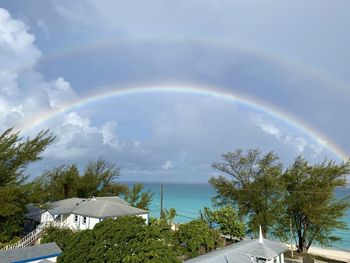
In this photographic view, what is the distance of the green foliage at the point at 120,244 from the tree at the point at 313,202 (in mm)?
28854

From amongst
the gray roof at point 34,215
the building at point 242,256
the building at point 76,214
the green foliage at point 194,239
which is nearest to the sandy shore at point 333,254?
the green foliage at point 194,239

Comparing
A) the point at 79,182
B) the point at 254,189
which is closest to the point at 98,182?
the point at 79,182

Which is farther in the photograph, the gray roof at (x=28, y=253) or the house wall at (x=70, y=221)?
the house wall at (x=70, y=221)

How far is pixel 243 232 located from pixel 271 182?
8814mm

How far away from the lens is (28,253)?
2328cm

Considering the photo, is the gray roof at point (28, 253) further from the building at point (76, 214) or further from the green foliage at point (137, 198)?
the green foliage at point (137, 198)

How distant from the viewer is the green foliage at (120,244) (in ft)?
53.4

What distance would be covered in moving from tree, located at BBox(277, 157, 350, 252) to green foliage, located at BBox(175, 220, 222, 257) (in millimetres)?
15722

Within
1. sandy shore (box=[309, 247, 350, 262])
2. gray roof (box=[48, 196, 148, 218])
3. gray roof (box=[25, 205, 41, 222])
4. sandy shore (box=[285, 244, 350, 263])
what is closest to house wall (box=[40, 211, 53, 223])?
gray roof (box=[25, 205, 41, 222])

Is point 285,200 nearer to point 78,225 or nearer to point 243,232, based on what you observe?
point 243,232

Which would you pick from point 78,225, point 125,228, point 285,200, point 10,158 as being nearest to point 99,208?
point 78,225

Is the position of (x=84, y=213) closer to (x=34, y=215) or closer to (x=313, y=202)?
(x=34, y=215)

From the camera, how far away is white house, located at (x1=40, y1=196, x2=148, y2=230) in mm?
36816

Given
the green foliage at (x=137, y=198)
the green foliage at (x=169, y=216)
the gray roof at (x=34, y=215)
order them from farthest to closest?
the green foliage at (x=137, y=198) < the gray roof at (x=34, y=215) < the green foliage at (x=169, y=216)
